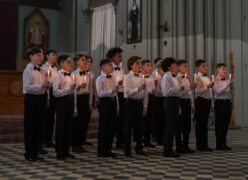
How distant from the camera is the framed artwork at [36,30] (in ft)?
53.5

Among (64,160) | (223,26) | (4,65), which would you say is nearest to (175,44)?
(223,26)

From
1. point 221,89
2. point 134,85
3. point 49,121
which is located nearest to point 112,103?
point 134,85

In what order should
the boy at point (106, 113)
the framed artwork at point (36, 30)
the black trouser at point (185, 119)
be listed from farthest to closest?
the framed artwork at point (36, 30), the black trouser at point (185, 119), the boy at point (106, 113)

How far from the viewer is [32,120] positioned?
5770mm

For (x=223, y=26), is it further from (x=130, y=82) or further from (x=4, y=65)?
(x=4, y=65)

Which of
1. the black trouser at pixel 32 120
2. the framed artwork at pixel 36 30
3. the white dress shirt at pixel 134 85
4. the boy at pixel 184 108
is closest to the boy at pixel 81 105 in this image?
the white dress shirt at pixel 134 85

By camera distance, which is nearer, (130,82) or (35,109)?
(35,109)

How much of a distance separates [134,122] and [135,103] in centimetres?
30

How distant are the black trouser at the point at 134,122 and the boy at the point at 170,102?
0.43m

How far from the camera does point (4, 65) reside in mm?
15750

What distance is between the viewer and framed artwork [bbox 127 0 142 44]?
12648 millimetres

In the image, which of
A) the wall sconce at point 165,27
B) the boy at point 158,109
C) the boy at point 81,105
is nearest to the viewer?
the boy at point 81,105

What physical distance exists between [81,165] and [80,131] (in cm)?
158

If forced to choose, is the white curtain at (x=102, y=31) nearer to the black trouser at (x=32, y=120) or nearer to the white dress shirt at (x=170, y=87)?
the white dress shirt at (x=170, y=87)
